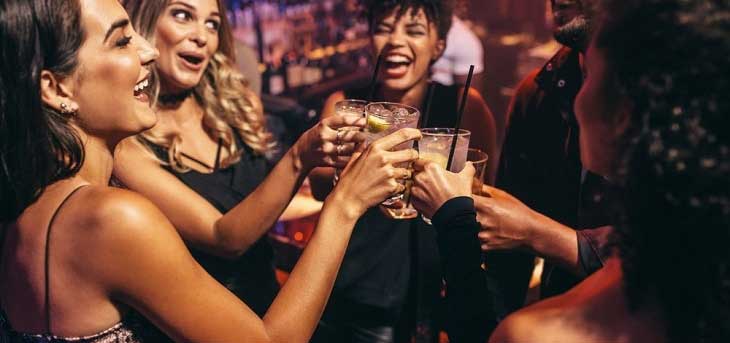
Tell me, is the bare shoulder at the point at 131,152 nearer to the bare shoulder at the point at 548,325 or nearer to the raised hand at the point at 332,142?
the raised hand at the point at 332,142

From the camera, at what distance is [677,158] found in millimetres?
1075

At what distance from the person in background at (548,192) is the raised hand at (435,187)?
7.1 inches

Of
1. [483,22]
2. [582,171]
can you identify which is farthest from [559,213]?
[483,22]


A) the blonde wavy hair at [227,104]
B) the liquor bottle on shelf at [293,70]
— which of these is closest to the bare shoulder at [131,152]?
the blonde wavy hair at [227,104]

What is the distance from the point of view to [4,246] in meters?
1.59

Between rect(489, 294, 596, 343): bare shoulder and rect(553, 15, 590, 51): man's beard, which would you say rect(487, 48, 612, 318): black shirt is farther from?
rect(489, 294, 596, 343): bare shoulder

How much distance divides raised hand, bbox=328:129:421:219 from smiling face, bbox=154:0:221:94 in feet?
3.77

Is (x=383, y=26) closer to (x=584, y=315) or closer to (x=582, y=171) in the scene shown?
(x=582, y=171)

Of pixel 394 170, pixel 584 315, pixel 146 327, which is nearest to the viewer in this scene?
pixel 584 315

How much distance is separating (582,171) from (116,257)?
1625 mm

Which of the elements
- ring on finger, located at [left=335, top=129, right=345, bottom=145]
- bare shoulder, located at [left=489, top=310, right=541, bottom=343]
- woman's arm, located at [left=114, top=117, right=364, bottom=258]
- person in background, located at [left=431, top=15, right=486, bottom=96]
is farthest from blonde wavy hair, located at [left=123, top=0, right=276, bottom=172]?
person in background, located at [left=431, top=15, right=486, bottom=96]

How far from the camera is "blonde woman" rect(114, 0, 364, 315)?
228 centimetres

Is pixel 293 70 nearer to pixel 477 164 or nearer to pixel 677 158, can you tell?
pixel 477 164

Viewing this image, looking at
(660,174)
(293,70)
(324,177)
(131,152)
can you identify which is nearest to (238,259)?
(324,177)
